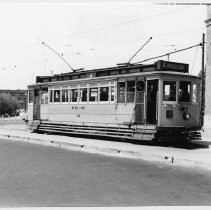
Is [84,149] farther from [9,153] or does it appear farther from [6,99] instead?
[6,99]

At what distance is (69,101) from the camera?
2183 centimetres

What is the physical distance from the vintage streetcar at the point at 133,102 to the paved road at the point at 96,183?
4.00m

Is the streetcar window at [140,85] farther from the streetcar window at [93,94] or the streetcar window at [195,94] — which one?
the streetcar window at [93,94]

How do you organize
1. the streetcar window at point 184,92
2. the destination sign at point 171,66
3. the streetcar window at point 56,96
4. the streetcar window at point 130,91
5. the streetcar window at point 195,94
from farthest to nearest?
the streetcar window at point 56,96, the streetcar window at point 130,91, the streetcar window at point 195,94, the streetcar window at point 184,92, the destination sign at point 171,66

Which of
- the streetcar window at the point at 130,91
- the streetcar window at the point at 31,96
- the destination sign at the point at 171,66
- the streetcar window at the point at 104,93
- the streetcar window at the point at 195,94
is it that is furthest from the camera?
the streetcar window at the point at 31,96

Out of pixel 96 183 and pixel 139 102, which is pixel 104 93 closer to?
pixel 139 102

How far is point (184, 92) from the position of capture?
56.1ft

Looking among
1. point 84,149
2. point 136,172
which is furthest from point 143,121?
point 136,172

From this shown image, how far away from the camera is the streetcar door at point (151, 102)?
55.3 ft

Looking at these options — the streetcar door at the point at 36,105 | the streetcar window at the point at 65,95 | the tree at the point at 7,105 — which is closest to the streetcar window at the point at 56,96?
the streetcar window at the point at 65,95

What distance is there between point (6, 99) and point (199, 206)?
442 feet

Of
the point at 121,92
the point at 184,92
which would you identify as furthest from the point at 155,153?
the point at 121,92

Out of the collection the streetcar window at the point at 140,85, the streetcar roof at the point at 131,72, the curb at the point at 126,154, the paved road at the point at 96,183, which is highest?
the streetcar roof at the point at 131,72

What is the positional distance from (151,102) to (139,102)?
0.56m
